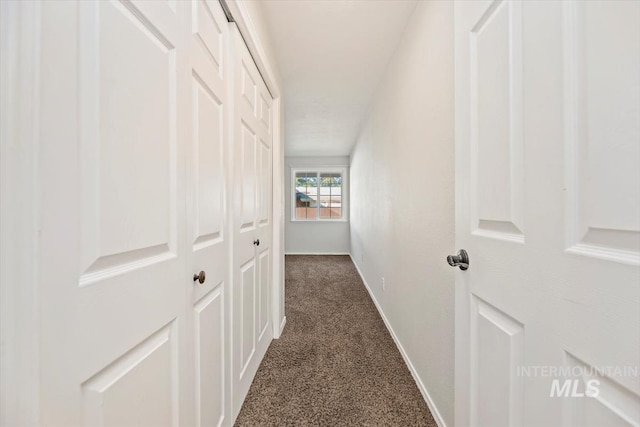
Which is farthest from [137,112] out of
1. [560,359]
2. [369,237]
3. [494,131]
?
[369,237]

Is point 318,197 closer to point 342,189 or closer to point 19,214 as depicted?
point 342,189

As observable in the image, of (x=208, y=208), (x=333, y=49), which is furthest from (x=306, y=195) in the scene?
(x=208, y=208)

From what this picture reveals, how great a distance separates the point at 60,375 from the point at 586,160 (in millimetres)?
963

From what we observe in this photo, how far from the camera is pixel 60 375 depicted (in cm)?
43

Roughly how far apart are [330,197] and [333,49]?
4.41m

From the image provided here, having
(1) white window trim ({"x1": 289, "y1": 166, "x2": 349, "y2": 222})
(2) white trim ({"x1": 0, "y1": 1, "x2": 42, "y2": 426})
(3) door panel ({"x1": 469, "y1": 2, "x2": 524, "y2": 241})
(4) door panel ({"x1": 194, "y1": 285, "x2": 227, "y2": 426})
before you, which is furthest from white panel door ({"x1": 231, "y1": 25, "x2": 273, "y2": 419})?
(1) white window trim ({"x1": 289, "y1": 166, "x2": 349, "y2": 222})

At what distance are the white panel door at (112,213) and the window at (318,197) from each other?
18.5 feet

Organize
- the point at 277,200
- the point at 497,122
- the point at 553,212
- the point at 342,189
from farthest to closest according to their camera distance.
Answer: the point at 342,189
the point at 277,200
the point at 497,122
the point at 553,212

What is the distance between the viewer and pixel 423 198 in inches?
60.4

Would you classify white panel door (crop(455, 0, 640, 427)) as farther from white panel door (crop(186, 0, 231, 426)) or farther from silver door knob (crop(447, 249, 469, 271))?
white panel door (crop(186, 0, 231, 426))

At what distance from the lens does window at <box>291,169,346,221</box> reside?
6.44 metres

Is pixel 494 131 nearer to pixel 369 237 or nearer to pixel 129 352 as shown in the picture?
pixel 129 352

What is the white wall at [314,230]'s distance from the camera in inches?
250

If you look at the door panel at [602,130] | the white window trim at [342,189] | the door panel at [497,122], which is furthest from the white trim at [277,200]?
the white window trim at [342,189]
